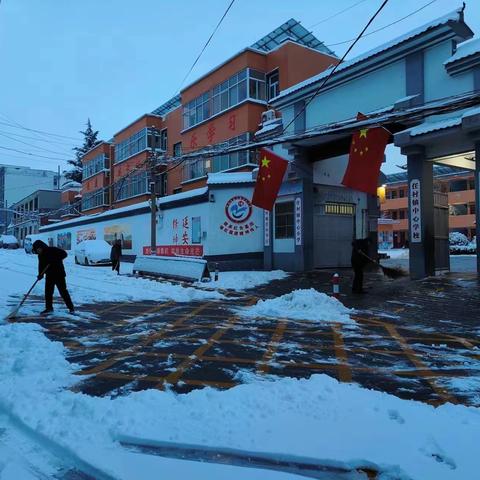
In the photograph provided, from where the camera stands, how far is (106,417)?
3.92 meters

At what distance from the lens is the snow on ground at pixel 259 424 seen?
10.5 feet

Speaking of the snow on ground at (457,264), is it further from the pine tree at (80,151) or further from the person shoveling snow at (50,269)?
the pine tree at (80,151)

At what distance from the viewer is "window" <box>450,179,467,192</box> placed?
50.2 metres

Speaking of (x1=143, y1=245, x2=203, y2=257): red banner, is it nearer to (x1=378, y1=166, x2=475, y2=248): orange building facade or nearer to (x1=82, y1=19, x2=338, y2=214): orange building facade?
(x1=82, y1=19, x2=338, y2=214): orange building facade

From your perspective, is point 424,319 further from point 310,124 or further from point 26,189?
point 26,189

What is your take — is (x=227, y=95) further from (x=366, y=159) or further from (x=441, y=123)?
(x=441, y=123)

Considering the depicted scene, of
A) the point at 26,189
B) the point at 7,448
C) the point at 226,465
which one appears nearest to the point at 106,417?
the point at 7,448

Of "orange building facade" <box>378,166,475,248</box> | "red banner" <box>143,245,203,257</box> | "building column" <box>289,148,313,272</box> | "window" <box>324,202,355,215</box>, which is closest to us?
"building column" <box>289,148,313,272</box>

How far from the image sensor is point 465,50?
→ 1270 centimetres

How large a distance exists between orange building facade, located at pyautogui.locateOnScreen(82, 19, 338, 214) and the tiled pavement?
34.3ft

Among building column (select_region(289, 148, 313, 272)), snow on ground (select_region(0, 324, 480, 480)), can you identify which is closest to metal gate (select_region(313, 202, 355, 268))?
building column (select_region(289, 148, 313, 272))

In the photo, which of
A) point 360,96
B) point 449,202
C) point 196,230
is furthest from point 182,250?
point 449,202

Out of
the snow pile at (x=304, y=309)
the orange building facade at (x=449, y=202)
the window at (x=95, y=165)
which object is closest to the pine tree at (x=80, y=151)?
the window at (x=95, y=165)

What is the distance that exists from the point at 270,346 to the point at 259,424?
3.09 m
